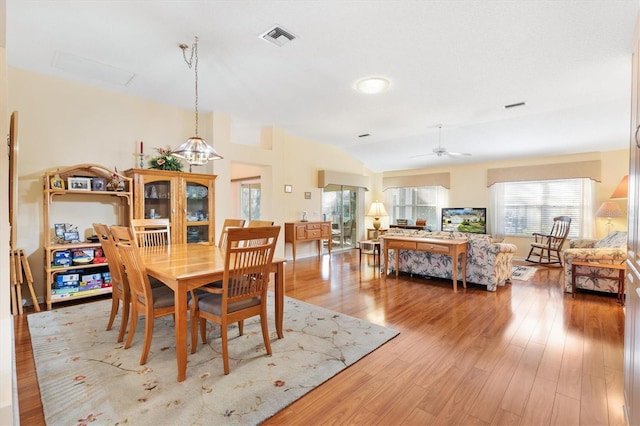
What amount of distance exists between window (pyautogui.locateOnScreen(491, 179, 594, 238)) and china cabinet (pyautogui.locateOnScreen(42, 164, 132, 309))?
23.9 feet

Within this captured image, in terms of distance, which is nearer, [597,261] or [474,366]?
[474,366]

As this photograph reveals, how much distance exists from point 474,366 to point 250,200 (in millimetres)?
6360

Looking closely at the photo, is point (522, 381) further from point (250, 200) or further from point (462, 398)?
point (250, 200)

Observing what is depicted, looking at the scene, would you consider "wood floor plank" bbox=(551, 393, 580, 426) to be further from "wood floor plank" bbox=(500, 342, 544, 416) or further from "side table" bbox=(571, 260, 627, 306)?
"side table" bbox=(571, 260, 627, 306)

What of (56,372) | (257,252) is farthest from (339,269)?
(56,372)

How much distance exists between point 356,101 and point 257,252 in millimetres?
3025

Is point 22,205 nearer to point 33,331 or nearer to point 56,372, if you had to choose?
point 33,331

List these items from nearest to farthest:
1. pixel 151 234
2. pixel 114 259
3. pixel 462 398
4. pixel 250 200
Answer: pixel 462 398 < pixel 114 259 < pixel 151 234 < pixel 250 200

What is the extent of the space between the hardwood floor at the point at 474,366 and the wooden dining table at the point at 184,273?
76 centimetres

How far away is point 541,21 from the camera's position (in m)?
2.42

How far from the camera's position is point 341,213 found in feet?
26.0

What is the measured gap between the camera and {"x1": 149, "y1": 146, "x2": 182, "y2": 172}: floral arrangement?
13.8ft

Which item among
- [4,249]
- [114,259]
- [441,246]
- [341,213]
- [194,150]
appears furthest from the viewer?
[341,213]

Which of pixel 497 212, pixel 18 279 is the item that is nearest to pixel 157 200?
pixel 18 279
